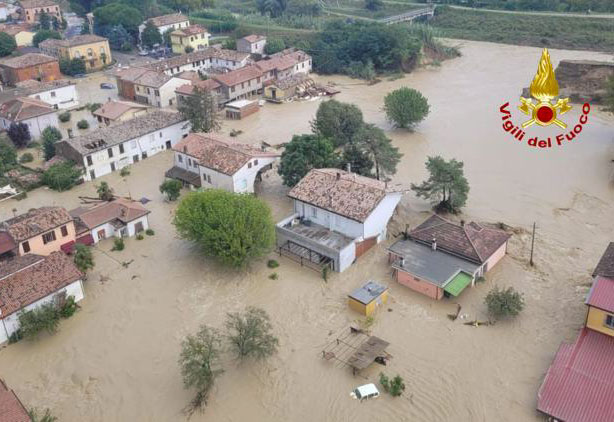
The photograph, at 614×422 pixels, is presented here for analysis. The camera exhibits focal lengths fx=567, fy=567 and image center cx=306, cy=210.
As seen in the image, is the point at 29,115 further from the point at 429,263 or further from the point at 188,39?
the point at 429,263

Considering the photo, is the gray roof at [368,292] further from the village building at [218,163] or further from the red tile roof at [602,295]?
the village building at [218,163]

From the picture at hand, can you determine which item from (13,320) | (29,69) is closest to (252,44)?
(29,69)

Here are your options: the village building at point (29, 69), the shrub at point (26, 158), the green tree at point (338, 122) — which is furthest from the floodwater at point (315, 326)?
the village building at point (29, 69)

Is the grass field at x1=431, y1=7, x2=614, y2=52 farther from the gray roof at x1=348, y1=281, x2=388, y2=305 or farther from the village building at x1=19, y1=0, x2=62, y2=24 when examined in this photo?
the village building at x1=19, y1=0, x2=62, y2=24

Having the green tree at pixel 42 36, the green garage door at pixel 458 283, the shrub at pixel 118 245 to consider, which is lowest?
the shrub at pixel 118 245

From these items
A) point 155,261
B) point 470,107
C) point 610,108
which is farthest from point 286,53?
point 155,261

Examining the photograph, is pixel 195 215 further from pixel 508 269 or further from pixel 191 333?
pixel 508 269
